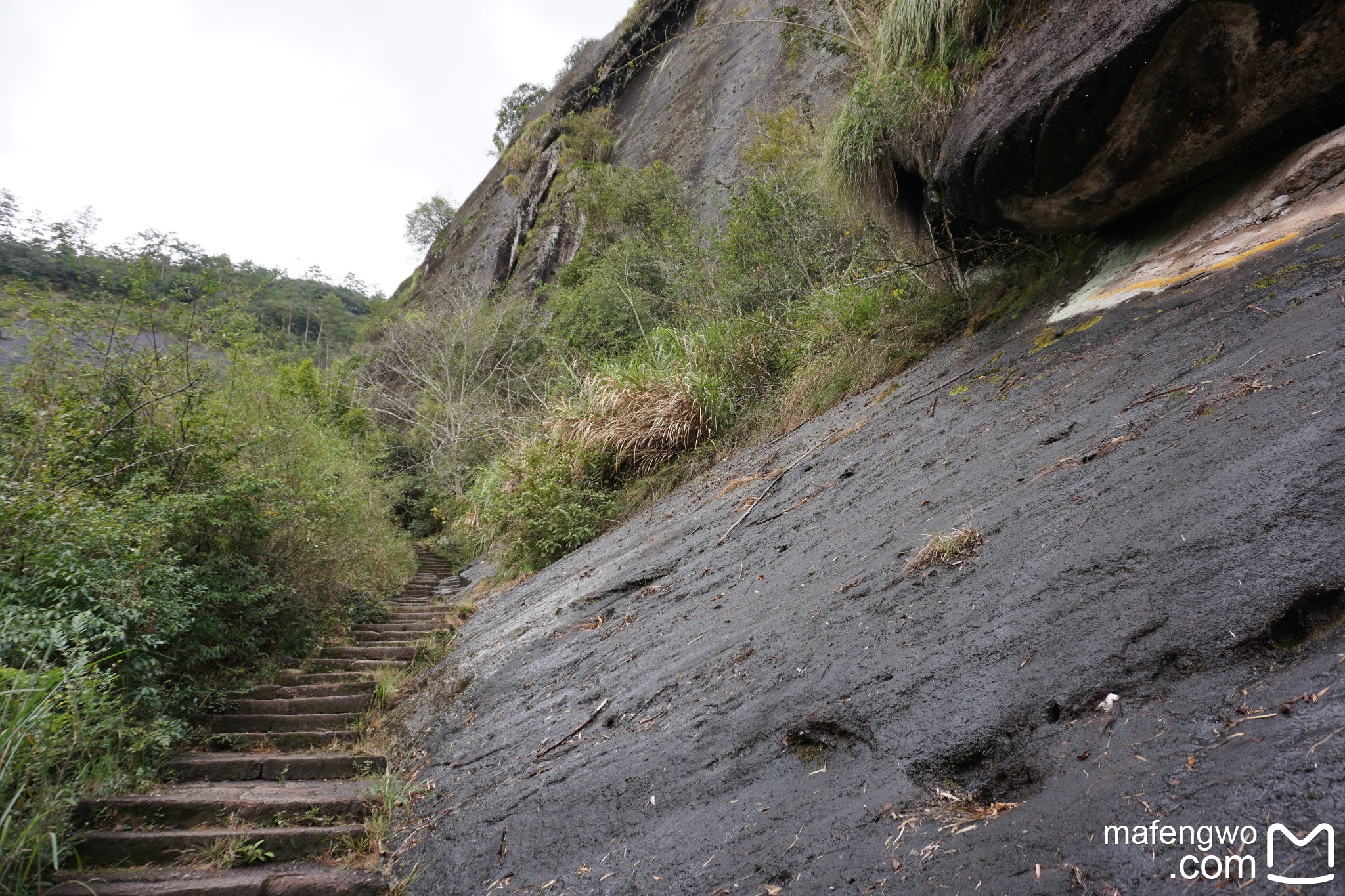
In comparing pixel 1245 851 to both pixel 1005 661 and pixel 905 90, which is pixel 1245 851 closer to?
pixel 1005 661

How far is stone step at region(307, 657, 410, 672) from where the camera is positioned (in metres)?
6.64

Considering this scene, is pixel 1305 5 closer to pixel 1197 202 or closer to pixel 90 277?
pixel 1197 202

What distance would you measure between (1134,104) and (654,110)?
1834cm

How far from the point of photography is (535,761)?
3.13 metres

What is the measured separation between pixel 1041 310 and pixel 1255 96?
1314mm

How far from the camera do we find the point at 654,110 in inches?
759

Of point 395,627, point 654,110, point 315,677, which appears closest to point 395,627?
point 395,627

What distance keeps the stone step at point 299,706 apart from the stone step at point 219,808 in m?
1.32

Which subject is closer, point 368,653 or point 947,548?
point 947,548

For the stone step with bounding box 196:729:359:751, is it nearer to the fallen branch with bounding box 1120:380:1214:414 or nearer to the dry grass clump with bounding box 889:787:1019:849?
the dry grass clump with bounding box 889:787:1019:849

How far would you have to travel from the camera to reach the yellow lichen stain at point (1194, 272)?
2.67 m

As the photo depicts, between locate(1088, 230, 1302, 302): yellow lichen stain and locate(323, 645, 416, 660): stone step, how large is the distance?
6.93 metres

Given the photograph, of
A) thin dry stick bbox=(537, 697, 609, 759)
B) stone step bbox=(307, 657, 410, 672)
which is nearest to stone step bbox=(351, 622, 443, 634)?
stone step bbox=(307, 657, 410, 672)

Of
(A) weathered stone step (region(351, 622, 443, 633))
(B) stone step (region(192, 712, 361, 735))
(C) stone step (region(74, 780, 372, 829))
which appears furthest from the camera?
(A) weathered stone step (region(351, 622, 443, 633))
